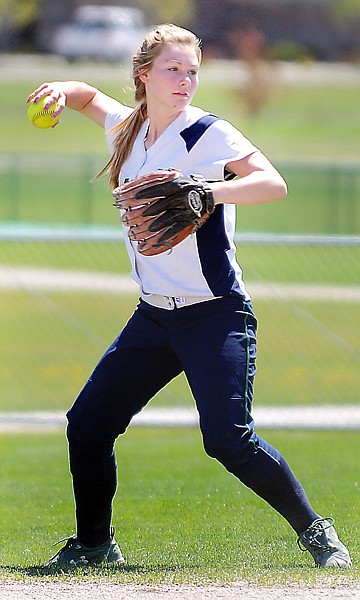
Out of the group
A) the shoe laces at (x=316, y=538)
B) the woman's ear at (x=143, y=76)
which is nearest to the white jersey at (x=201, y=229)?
the woman's ear at (x=143, y=76)

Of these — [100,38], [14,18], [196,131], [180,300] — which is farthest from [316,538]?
[14,18]

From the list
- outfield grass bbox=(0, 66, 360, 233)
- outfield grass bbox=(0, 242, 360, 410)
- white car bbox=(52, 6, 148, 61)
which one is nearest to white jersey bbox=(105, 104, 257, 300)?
outfield grass bbox=(0, 242, 360, 410)

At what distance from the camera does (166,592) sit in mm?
4188

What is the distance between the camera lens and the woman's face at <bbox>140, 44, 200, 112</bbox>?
172 inches

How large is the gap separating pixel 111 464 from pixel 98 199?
74.2ft

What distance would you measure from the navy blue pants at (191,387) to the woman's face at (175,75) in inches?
30.0

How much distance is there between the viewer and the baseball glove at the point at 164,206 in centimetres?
Answer: 411

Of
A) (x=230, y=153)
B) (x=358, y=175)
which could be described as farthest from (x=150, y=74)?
(x=358, y=175)

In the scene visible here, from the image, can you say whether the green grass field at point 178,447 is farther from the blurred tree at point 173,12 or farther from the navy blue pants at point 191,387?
the blurred tree at point 173,12

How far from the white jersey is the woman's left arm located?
115 millimetres

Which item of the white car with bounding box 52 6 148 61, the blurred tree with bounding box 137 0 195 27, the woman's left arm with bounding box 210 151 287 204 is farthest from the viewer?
the blurred tree with bounding box 137 0 195 27

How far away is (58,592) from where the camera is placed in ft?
13.9

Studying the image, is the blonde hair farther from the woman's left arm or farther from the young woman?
the woman's left arm

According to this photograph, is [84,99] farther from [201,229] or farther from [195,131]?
[201,229]
